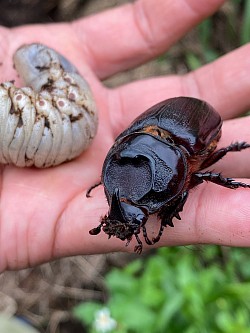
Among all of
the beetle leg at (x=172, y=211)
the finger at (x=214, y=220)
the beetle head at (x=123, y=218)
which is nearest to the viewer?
the beetle head at (x=123, y=218)

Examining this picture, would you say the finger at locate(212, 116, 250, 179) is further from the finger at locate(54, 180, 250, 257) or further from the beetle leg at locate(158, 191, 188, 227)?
the beetle leg at locate(158, 191, 188, 227)

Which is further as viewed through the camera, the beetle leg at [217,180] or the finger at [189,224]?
the beetle leg at [217,180]

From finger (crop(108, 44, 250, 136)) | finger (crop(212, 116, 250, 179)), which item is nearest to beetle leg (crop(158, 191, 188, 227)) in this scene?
finger (crop(212, 116, 250, 179))

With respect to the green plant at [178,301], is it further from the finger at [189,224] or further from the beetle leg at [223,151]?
the beetle leg at [223,151]

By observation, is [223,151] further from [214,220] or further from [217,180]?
[214,220]

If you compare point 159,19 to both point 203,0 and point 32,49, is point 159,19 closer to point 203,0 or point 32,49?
point 203,0

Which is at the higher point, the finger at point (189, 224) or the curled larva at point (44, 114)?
the curled larva at point (44, 114)

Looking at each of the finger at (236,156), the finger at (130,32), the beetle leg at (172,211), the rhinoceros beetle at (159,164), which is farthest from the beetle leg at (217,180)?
the finger at (130,32)

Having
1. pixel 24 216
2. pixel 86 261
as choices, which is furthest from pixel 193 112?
pixel 86 261
